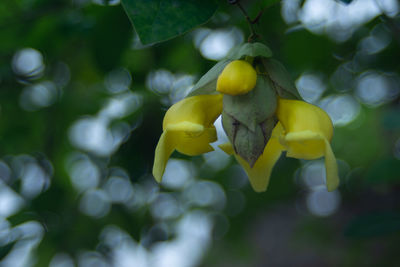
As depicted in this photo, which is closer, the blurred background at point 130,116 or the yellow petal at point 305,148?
the yellow petal at point 305,148

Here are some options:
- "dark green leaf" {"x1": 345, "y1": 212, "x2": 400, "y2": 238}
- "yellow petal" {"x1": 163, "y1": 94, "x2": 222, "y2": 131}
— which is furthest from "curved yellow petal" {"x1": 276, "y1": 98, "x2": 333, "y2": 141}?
"dark green leaf" {"x1": 345, "y1": 212, "x2": 400, "y2": 238}

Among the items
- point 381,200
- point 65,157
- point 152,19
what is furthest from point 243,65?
point 381,200

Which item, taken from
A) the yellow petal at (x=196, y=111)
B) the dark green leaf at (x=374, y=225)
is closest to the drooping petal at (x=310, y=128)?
the yellow petal at (x=196, y=111)

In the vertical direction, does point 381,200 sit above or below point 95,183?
below

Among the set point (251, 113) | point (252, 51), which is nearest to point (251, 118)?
point (251, 113)

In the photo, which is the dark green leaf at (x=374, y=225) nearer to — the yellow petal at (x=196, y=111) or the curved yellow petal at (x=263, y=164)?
the curved yellow petal at (x=263, y=164)

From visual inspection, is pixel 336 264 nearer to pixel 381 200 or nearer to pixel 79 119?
pixel 381 200
